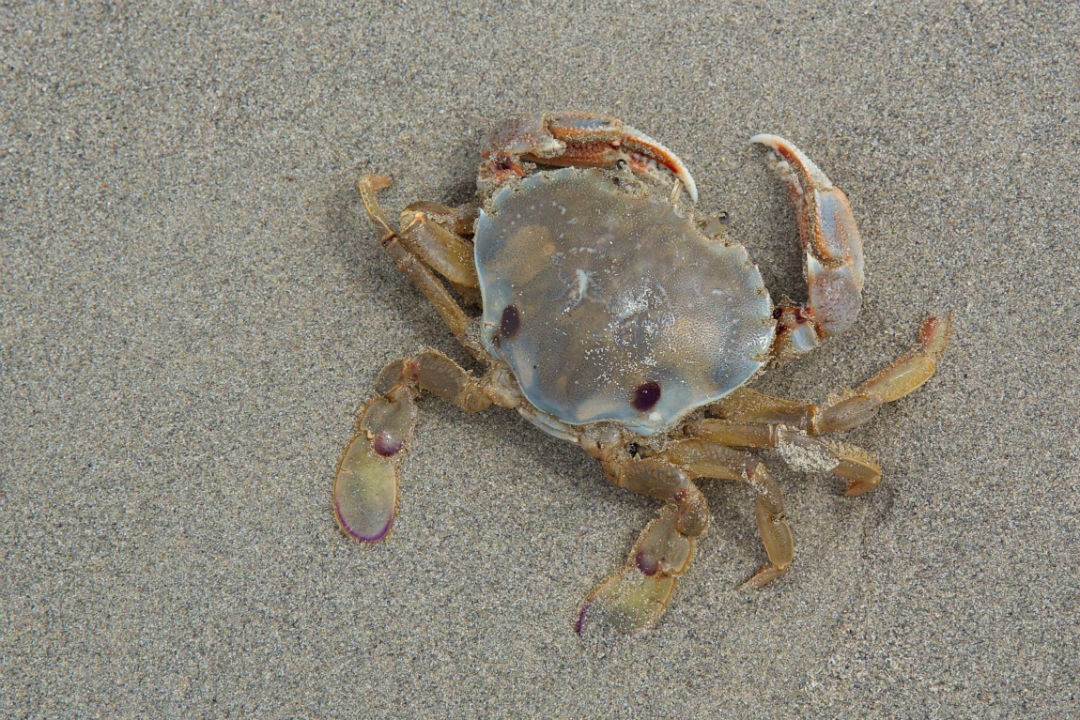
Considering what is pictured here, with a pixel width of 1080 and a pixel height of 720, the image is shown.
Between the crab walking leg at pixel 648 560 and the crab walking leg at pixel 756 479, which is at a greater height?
the crab walking leg at pixel 756 479

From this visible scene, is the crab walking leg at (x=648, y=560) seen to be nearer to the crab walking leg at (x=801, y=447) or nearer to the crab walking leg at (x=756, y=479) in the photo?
the crab walking leg at (x=756, y=479)

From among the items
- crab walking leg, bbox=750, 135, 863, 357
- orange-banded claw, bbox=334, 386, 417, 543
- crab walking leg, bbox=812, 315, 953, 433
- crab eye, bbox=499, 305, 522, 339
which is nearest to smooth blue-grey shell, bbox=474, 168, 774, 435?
crab eye, bbox=499, 305, 522, 339

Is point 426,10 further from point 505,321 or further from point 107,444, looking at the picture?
point 107,444

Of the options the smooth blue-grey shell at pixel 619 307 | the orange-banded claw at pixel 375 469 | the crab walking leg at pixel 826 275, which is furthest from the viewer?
the orange-banded claw at pixel 375 469

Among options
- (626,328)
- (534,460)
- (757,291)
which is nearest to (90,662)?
(534,460)

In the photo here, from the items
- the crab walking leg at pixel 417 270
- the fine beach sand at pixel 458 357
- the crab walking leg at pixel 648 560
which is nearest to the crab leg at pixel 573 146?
the fine beach sand at pixel 458 357

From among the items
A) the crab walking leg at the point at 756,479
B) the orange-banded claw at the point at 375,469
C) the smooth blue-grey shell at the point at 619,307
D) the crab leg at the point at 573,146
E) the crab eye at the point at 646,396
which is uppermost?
the crab leg at the point at 573,146

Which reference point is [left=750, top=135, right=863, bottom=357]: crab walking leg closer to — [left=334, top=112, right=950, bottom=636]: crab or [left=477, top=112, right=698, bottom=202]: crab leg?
[left=334, top=112, right=950, bottom=636]: crab

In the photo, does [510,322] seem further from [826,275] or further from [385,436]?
[826,275]
